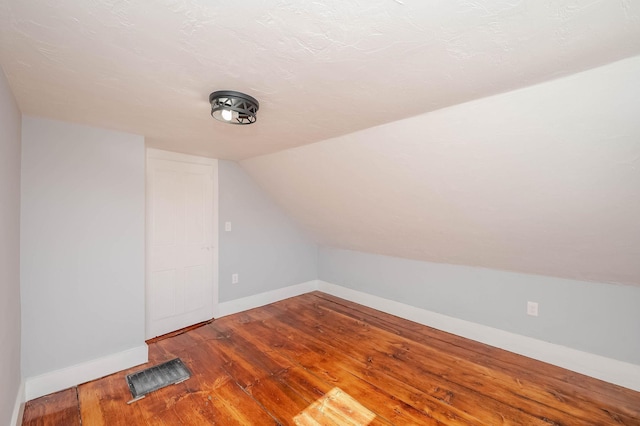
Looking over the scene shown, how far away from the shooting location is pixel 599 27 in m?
0.98

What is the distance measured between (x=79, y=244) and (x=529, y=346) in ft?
13.8

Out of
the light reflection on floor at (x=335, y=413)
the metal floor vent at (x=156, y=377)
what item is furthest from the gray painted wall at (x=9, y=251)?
the light reflection on floor at (x=335, y=413)

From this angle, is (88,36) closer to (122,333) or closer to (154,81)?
(154,81)

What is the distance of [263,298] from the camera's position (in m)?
4.01

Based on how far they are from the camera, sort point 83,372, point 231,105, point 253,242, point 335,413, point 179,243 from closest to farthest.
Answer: point 231,105 < point 335,413 < point 83,372 < point 179,243 < point 253,242

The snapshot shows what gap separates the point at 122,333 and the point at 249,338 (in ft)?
3.91

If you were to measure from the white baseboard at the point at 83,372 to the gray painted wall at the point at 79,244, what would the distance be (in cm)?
5

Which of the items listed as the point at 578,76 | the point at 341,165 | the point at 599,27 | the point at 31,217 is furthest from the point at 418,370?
the point at 31,217

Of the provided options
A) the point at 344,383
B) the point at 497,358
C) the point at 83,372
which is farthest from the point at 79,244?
the point at 497,358

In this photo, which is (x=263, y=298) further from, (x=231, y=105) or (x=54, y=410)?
(x=231, y=105)

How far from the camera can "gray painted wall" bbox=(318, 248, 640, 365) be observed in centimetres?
225

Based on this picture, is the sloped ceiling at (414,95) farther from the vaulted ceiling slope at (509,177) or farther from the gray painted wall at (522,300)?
the gray painted wall at (522,300)

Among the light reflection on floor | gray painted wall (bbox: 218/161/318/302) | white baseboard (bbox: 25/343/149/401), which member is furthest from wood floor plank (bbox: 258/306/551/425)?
white baseboard (bbox: 25/343/149/401)

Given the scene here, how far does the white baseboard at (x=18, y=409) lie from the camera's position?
5.55ft
